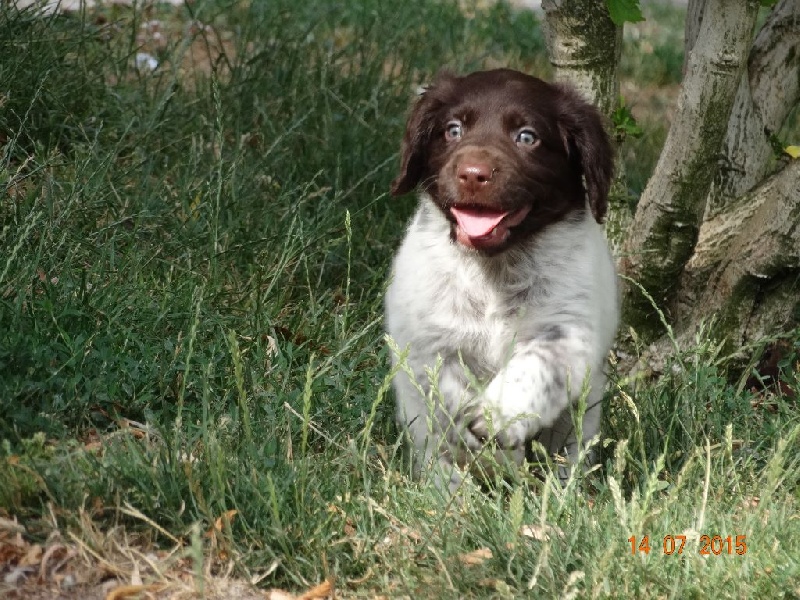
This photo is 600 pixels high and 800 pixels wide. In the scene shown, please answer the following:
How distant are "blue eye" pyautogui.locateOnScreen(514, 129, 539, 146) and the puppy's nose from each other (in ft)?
0.92

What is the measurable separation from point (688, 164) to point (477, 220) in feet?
4.32

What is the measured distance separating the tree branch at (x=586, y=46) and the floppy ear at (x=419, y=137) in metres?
0.87

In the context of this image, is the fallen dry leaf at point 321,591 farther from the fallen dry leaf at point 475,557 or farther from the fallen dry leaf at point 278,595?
the fallen dry leaf at point 475,557

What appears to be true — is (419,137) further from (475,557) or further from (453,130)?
(475,557)

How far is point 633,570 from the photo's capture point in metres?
2.74

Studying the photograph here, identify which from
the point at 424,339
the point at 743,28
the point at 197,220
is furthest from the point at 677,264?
the point at 197,220

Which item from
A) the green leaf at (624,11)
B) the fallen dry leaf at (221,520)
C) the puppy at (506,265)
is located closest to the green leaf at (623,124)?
the green leaf at (624,11)

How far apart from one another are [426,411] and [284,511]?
88 cm

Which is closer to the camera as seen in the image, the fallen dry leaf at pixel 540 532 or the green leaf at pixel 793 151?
the fallen dry leaf at pixel 540 532

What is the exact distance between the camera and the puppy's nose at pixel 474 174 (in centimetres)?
339

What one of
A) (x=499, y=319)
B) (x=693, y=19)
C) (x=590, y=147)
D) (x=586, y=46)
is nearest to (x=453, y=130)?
(x=590, y=147)

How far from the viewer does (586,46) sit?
4.64 metres

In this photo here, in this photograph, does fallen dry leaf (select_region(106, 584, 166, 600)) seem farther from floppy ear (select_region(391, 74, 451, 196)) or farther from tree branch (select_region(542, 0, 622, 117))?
tree branch (select_region(542, 0, 622, 117))

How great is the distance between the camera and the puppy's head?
3.47 metres
